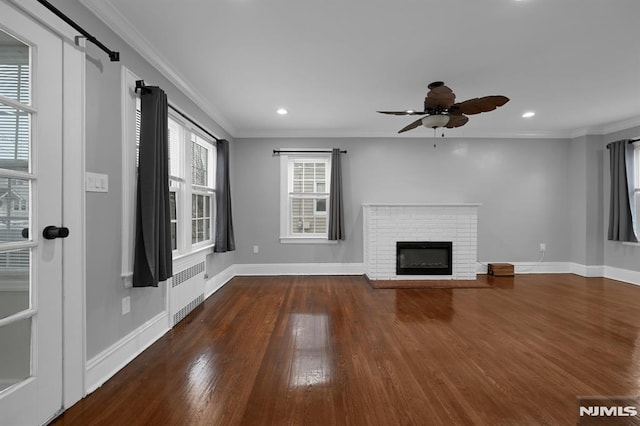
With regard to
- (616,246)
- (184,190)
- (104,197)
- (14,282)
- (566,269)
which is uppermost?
(184,190)

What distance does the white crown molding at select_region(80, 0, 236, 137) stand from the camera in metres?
2.07

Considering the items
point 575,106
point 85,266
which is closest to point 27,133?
point 85,266

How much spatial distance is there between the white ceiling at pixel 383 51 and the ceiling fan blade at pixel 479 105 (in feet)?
1.35

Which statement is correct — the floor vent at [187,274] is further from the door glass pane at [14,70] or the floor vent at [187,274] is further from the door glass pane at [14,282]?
the door glass pane at [14,70]

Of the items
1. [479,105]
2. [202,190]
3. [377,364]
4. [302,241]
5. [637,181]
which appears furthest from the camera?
[302,241]

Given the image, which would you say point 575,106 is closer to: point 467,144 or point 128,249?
point 467,144

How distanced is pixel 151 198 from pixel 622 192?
22.0 ft

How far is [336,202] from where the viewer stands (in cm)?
533

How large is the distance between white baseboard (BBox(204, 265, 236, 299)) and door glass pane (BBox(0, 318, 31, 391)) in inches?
101

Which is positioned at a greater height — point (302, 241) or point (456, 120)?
point (456, 120)

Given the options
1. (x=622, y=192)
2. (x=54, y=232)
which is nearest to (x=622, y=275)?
(x=622, y=192)

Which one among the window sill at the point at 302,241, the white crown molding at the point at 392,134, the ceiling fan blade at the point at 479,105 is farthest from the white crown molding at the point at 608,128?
the window sill at the point at 302,241

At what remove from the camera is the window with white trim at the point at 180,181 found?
2.36m

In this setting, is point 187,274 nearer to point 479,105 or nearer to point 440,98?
point 440,98
